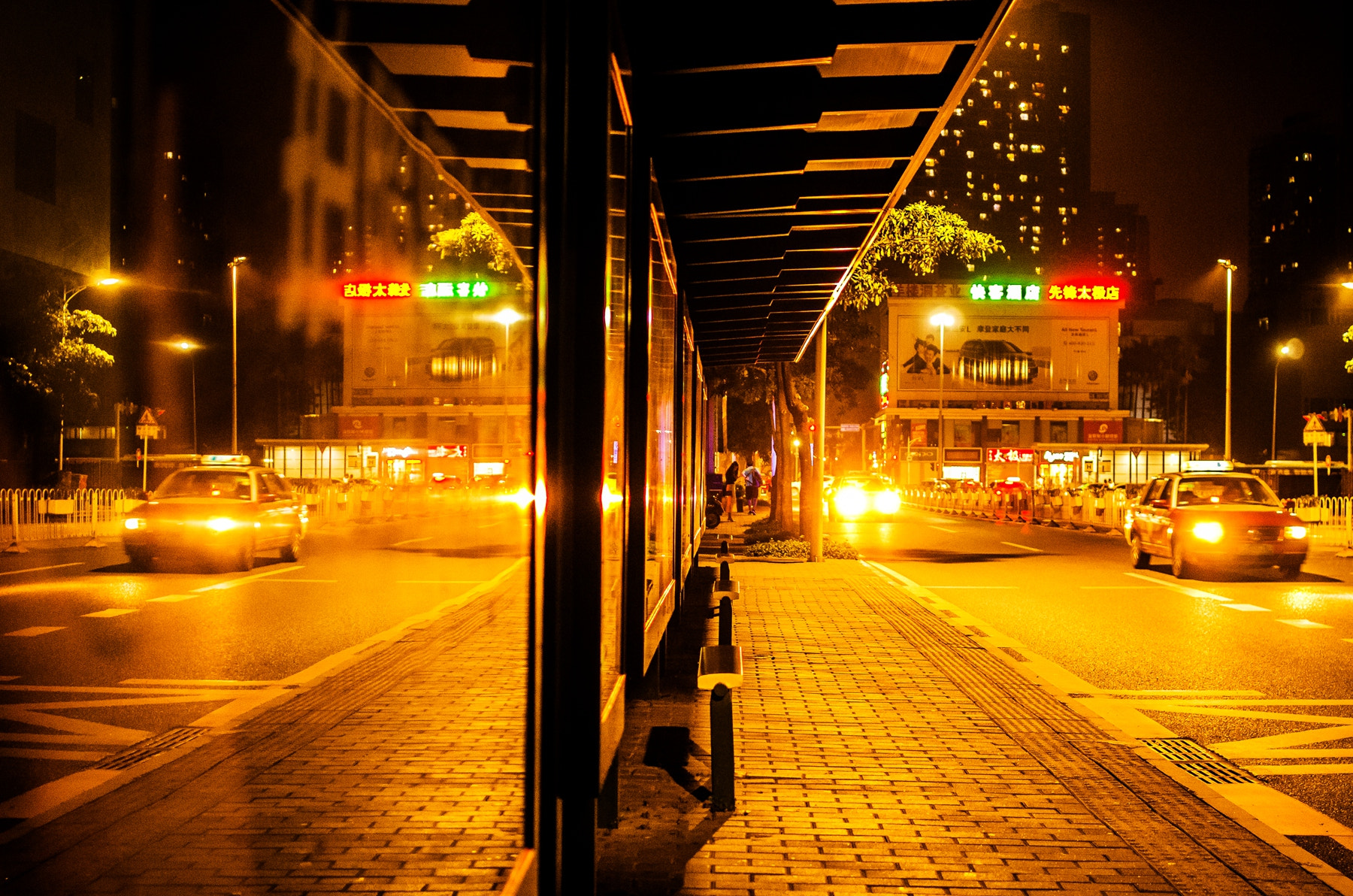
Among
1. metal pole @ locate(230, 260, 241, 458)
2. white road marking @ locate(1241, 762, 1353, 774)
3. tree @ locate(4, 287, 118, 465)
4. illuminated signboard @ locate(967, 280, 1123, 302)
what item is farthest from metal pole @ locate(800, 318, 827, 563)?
illuminated signboard @ locate(967, 280, 1123, 302)

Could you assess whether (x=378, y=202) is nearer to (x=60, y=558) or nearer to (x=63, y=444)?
(x=63, y=444)

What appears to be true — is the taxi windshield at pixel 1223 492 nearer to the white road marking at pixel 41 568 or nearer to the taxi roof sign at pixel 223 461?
the taxi roof sign at pixel 223 461

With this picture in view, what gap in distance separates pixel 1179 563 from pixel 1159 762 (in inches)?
486

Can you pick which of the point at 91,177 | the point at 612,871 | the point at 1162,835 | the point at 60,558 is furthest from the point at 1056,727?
the point at 60,558

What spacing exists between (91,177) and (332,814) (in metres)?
3.32

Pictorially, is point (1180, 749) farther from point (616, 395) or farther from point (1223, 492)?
point (1223, 492)

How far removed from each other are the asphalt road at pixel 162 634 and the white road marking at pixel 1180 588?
9.88 metres

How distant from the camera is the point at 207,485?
58.0ft

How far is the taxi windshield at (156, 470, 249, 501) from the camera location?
56.4 ft

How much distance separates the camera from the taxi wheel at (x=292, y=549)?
19031mm

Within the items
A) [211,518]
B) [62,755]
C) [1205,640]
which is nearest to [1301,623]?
[1205,640]

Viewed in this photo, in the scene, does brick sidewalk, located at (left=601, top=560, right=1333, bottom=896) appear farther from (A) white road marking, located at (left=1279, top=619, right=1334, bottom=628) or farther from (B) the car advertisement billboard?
(B) the car advertisement billboard

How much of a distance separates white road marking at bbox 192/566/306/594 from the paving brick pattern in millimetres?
8566

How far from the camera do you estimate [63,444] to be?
3.95 m
